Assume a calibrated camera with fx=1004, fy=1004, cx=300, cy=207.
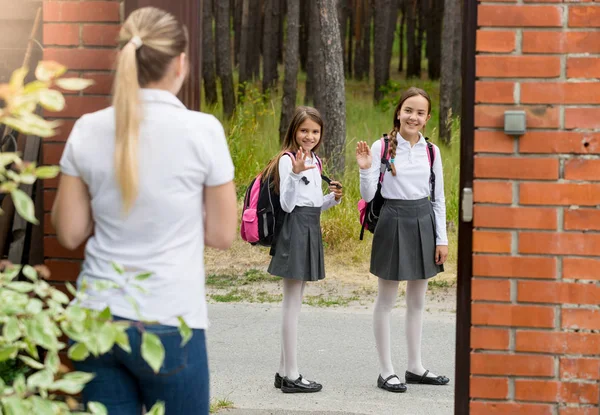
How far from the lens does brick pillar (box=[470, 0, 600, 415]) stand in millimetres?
3393

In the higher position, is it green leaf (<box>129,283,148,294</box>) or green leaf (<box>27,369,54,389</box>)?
green leaf (<box>129,283,148,294</box>)

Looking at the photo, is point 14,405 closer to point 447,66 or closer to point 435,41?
point 447,66

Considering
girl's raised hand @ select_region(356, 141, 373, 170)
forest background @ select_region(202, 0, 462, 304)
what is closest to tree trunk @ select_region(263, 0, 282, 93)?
forest background @ select_region(202, 0, 462, 304)

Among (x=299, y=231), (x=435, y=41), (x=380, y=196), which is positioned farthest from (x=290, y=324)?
(x=435, y=41)

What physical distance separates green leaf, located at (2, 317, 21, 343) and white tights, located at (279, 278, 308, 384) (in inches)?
126

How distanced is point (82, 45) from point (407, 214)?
2257mm

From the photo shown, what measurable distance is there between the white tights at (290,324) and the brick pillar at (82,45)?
5.90 ft

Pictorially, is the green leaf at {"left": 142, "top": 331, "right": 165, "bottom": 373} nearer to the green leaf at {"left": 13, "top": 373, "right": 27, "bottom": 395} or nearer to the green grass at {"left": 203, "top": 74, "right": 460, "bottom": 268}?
the green leaf at {"left": 13, "top": 373, "right": 27, "bottom": 395}

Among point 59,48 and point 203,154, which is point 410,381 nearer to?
point 59,48

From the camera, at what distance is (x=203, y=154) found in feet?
8.46

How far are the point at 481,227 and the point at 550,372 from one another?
1.86 ft

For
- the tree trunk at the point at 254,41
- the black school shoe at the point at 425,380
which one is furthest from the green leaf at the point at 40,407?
the tree trunk at the point at 254,41

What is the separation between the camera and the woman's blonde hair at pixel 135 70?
99.5 inches

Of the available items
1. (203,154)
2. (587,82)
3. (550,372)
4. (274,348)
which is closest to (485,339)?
(550,372)
